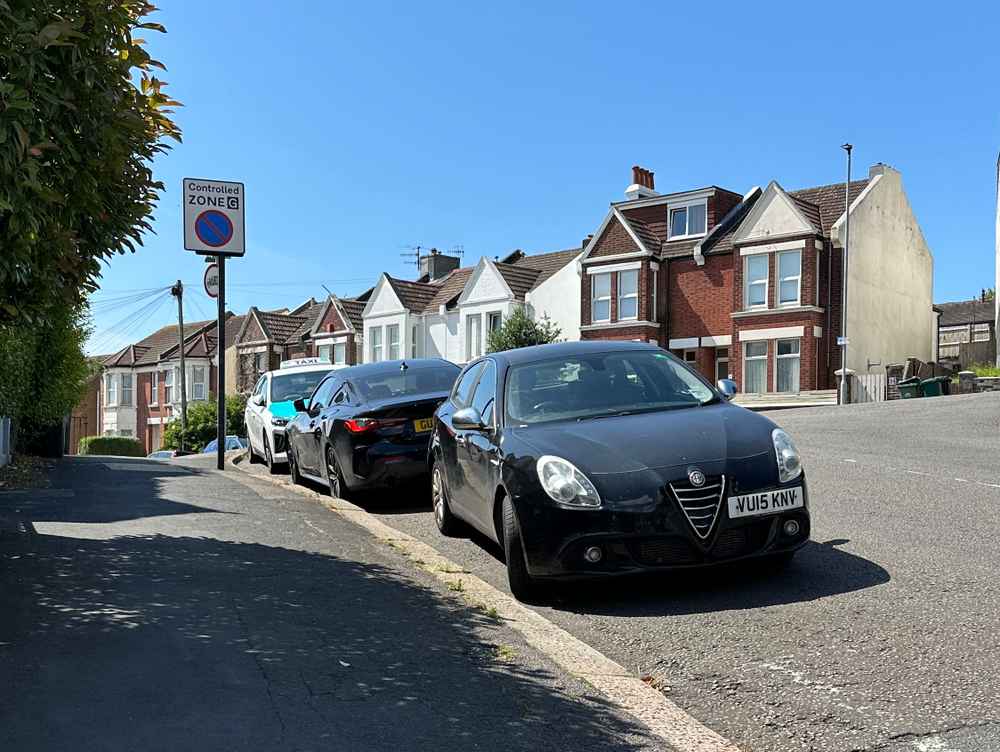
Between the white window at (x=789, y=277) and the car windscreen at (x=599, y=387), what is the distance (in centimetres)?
3069

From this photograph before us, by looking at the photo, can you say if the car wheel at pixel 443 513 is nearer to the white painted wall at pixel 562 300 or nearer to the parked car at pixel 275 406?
the parked car at pixel 275 406

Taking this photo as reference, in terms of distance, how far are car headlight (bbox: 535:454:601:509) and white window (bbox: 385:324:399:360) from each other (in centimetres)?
4590

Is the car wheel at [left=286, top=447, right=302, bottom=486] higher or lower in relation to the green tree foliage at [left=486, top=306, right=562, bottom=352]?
lower

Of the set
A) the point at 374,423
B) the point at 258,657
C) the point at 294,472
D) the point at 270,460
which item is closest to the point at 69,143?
the point at 258,657

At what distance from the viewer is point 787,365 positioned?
37281mm

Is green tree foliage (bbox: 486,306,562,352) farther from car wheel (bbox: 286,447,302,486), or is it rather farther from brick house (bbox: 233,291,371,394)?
car wheel (bbox: 286,447,302,486)

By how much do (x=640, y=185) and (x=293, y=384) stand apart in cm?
2957

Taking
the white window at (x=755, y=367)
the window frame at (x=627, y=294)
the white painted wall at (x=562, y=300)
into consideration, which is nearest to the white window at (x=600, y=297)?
the window frame at (x=627, y=294)

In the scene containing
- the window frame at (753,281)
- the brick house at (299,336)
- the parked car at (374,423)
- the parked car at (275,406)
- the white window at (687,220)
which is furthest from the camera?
the brick house at (299,336)

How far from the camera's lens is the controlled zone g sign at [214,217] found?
57.2 ft

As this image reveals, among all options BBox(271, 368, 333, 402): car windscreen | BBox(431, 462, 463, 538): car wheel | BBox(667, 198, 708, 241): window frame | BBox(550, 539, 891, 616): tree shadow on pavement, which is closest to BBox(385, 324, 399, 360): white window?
BBox(667, 198, 708, 241): window frame

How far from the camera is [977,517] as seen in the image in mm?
7984

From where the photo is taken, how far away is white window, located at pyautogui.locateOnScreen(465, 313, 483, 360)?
48125 mm

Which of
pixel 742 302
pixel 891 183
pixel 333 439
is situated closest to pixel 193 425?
pixel 742 302
